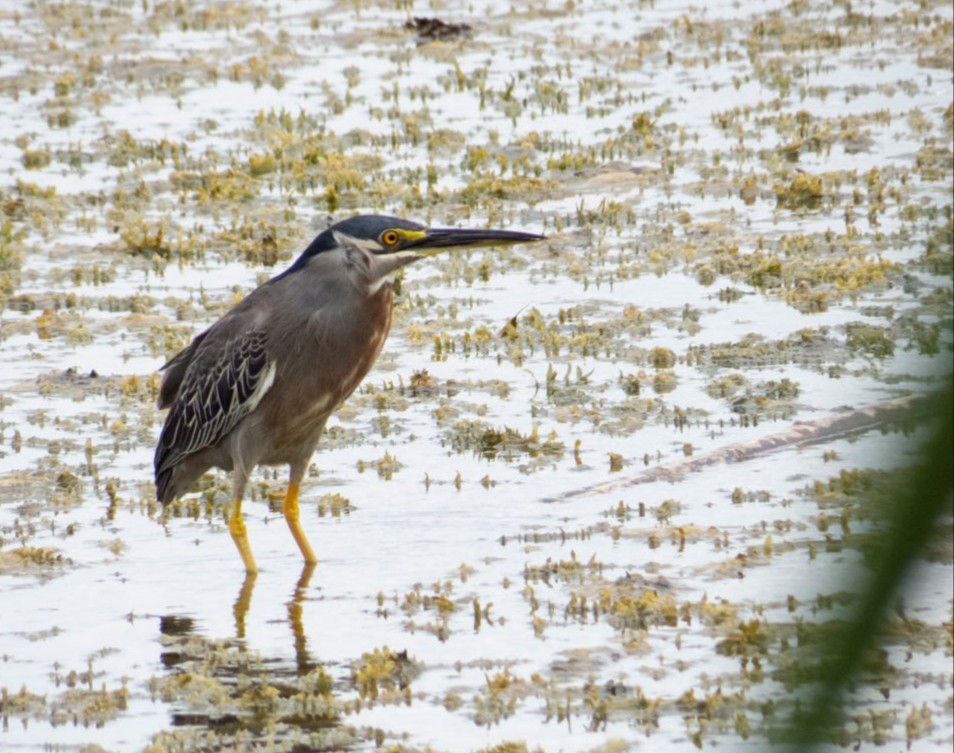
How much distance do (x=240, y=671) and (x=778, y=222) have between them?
8.67m

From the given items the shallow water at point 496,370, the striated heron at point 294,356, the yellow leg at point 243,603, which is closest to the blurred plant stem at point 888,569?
the shallow water at point 496,370

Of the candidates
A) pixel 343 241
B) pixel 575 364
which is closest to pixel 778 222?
pixel 575 364

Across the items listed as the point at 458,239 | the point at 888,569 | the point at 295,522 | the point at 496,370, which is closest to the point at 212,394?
the point at 295,522

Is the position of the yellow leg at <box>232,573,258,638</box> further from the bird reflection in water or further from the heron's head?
the heron's head

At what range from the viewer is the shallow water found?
17.5 feet

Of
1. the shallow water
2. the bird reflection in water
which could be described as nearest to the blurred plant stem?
the shallow water

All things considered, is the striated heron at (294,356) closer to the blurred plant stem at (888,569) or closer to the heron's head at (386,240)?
the heron's head at (386,240)

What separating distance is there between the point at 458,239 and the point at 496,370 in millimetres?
3512

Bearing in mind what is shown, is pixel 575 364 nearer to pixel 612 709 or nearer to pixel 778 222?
pixel 778 222

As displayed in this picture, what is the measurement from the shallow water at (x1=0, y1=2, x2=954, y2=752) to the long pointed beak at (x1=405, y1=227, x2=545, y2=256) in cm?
131

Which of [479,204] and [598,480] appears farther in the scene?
[479,204]

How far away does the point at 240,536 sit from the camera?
7066mm

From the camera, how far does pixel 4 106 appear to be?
1861 cm

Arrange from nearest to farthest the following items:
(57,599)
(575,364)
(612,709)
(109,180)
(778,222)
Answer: (612,709) < (57,599) < (575,364) < (778,222) < (109,180)
